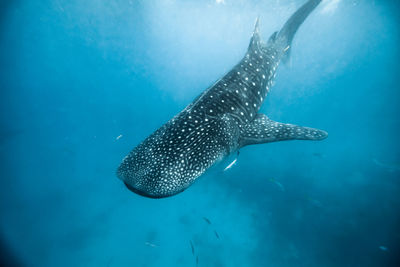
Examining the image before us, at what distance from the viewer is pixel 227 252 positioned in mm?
8461

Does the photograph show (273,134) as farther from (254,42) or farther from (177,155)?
(254,42)

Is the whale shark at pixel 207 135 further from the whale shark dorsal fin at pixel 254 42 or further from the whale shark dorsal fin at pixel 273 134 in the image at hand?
the whale shark dorsal fin at pixel 254 42

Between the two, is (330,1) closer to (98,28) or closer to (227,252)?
(227,252)

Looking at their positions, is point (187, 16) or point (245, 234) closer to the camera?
point (245, 234)

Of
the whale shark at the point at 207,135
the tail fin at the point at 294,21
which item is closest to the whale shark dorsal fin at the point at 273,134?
the whale shark at the point at 207,135

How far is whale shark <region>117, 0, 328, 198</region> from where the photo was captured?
192cm

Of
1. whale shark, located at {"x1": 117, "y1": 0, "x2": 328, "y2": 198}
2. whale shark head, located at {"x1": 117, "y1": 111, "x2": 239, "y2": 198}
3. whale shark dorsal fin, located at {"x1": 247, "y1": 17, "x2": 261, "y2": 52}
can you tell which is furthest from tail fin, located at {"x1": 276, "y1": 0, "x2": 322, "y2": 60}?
whale shark head, located at {"x1": 117, "y1": 111, "x2": 239, "y2": 198}

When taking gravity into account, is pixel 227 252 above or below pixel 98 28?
below

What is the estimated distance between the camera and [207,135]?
247cm

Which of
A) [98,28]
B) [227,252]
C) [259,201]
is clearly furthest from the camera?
[98,28]

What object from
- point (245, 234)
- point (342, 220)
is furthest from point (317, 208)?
point (245, 234)

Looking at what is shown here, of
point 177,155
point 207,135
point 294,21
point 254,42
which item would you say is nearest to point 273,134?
point 207,135

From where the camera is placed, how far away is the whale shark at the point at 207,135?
1924mm

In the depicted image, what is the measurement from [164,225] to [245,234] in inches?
198
